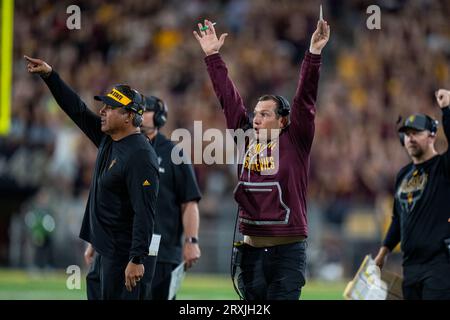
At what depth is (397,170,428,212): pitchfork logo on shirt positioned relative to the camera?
6406 mm

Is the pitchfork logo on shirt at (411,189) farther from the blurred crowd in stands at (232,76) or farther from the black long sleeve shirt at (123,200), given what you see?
the blurred crowd in stands at (232,76)

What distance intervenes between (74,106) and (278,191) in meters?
1.57

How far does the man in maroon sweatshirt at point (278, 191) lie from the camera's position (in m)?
5.55

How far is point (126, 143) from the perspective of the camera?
5840mm

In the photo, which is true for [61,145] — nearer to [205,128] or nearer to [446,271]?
[205,128]

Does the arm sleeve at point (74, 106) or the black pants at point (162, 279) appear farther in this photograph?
the black pants at point (162, 279)

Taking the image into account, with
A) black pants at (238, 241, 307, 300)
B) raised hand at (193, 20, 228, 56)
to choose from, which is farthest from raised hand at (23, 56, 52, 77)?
black pants at (238, 241, 307, 300)

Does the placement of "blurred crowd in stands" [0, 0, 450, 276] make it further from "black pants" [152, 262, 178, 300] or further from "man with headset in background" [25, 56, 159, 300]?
"man with headset in background" [25, 56, 159, 300]

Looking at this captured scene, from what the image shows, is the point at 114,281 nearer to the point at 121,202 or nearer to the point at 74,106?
the point at 121,202

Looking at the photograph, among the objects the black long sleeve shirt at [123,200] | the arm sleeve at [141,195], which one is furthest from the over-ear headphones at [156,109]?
the arm sleeve at [141,195]

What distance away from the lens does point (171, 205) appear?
7145mm

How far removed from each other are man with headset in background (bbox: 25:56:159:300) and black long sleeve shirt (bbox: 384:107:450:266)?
1.92 m

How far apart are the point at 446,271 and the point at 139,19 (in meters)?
13.1

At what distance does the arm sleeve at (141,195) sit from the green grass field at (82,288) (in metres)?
4.50
